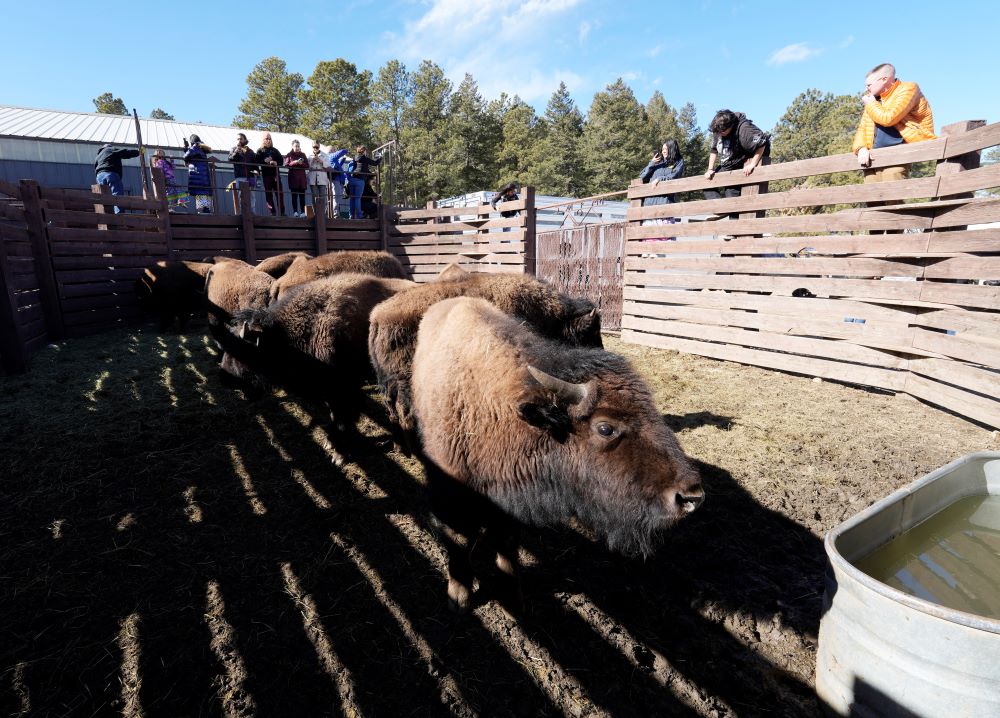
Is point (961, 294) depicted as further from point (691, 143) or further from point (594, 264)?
point (691, 143)

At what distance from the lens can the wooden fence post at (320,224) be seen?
13266 millimetres

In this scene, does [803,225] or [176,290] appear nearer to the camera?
[803,225]

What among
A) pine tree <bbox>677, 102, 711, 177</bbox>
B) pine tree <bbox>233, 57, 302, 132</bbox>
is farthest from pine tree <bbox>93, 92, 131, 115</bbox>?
pine tree <bbox>677, 102, 711, 177</bbox>

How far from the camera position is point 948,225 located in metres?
5.07

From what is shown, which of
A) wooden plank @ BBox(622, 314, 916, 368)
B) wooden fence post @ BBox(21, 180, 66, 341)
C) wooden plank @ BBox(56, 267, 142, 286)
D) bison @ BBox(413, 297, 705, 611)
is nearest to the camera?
bison @ BBox(413, 297, 705, 611)

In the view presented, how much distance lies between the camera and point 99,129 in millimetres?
30219

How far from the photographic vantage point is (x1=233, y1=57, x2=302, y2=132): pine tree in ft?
191

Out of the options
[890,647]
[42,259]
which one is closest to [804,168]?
[890,647]

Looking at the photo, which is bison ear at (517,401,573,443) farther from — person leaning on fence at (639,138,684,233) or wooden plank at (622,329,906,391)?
person leaning on fence at (639,138,684,233)

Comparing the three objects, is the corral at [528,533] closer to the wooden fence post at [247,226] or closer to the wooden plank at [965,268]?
the wooden plank at [965,268]

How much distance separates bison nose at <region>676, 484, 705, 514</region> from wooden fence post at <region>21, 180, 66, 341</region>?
10974 mm

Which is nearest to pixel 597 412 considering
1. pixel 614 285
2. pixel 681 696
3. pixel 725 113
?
pixel 681 696

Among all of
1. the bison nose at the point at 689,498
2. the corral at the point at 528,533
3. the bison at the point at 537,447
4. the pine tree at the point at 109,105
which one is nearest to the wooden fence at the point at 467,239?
the corral at the point at 528,533

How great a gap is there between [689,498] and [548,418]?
733mm
